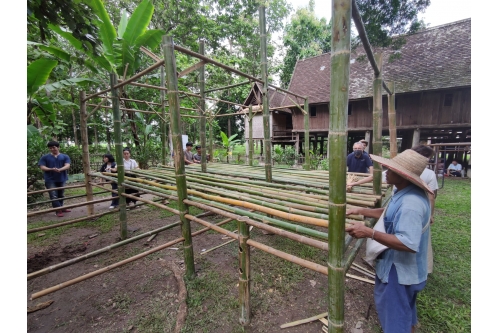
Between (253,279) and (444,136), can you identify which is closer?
(253,279)

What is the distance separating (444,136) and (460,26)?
18.2ft

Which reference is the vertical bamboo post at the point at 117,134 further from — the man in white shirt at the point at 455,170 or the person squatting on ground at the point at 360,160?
the man in white shirt at the point at 455,170

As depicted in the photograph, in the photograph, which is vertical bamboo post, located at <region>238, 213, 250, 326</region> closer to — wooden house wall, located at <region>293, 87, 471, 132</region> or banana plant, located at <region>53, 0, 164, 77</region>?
banana plant, located at <region>53, 0, 164, 77</region>

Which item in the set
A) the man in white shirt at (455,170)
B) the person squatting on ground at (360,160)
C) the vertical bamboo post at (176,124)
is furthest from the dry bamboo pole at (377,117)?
the man in white shirt at (455,170)

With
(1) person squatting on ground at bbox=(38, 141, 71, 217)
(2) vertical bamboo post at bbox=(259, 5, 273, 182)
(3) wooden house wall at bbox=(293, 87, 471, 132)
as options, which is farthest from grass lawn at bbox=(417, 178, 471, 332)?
(1) person squatting on ground at bbox=(38, 141, 71, 217)

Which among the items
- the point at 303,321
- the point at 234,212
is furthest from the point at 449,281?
the point at 234,212

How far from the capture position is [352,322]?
237cm

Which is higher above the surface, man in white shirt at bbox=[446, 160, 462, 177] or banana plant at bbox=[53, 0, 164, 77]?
banana plant at bbox=[53, 0, 164, 77]

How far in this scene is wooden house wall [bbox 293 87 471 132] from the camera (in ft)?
32.5

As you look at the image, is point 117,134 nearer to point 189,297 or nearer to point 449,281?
point 189,297

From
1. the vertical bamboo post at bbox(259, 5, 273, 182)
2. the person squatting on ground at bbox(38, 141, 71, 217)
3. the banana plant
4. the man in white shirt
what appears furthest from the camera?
the man in white shirt

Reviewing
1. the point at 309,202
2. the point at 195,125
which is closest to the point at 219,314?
the point at 309,202

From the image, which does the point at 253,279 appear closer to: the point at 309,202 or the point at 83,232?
the point at 309,202

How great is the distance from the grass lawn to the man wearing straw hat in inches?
38.0
